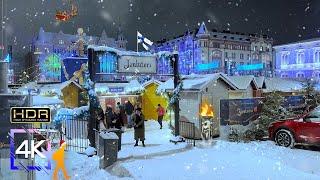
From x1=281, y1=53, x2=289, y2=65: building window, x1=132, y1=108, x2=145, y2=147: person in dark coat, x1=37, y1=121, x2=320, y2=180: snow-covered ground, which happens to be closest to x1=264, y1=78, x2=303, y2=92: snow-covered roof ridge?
x1=37, y1=121, x2=320, y2=180: snow-covered ground

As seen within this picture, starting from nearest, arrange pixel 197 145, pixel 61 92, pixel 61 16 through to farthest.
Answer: pixel 197 145 → pixel 61 16 → pixel 61 92

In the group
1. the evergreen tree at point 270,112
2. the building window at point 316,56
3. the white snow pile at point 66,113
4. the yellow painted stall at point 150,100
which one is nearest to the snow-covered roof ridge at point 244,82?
the evergreen tree at point 270,112

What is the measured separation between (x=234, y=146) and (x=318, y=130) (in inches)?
133

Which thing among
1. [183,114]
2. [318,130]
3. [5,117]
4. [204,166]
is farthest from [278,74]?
[5,117]

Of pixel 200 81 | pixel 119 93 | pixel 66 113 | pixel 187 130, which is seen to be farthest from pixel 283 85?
pixel 66 113

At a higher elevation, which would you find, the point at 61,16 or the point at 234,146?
the point at 61,16

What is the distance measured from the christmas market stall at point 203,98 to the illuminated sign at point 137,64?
316cm

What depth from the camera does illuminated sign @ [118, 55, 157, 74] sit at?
56.4 ft

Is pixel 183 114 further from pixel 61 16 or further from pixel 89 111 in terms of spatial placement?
pixel 61 16

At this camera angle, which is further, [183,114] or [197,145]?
[183,114]

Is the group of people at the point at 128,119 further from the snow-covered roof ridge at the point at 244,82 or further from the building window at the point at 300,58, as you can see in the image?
the building window at the point at 300,58

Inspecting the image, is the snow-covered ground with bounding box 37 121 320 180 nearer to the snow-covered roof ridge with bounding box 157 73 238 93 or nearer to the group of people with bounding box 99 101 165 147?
the group of people with bounding box 99 101 165 147

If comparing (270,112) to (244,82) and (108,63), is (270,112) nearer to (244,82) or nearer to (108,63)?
(244,82)

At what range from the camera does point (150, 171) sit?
12281mm
